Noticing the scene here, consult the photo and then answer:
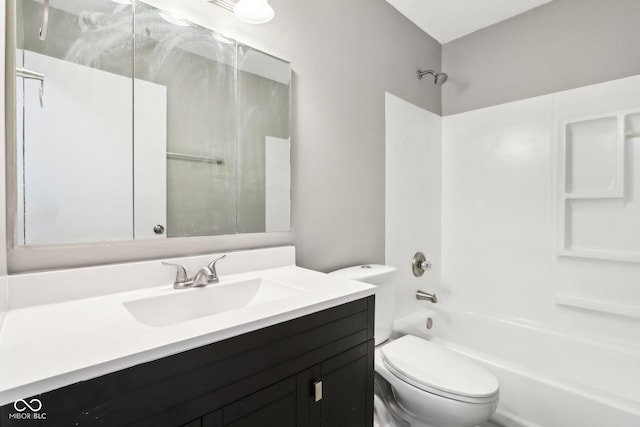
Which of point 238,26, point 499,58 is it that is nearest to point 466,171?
point 499,58

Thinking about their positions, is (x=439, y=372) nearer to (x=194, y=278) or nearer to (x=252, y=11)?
(x=194, y=278)

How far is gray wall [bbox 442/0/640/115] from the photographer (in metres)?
1.72

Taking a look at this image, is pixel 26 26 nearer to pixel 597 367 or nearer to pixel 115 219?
pixel 115 219

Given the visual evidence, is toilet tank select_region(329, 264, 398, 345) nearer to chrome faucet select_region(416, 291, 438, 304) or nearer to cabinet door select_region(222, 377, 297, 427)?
chrome faucet select_region(416, 291, 438, 304)

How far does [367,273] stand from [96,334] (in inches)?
44.2

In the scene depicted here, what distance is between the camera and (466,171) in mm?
2301

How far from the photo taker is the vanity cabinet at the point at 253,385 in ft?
1.78

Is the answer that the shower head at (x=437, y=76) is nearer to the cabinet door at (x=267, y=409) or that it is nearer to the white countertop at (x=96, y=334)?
the white countertop at (x=96, y=334)

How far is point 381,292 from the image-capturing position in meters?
1.57

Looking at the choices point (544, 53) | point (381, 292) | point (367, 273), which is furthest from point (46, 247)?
point (544, 53)

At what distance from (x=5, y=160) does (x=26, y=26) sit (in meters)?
0.38
